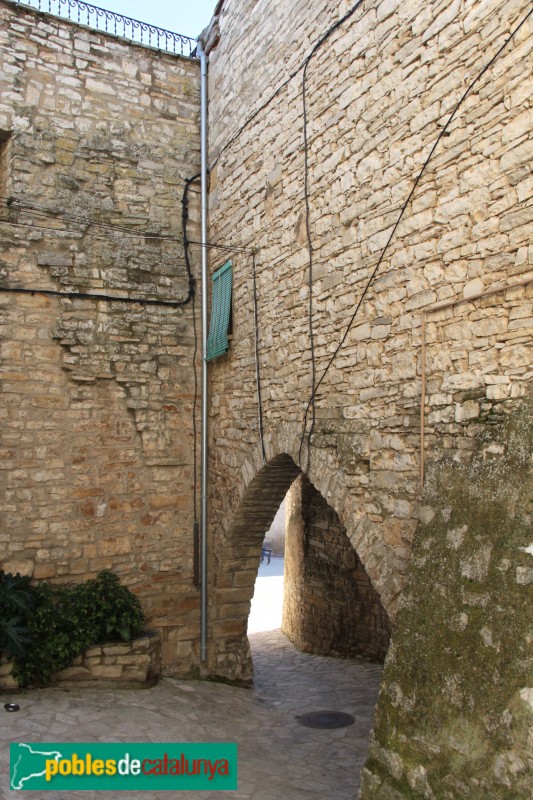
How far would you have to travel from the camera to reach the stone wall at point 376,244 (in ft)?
11.6

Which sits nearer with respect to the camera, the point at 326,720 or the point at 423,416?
the point at 423,416

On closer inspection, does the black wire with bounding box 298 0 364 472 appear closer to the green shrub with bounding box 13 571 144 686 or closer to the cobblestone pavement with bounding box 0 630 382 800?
the cobblestone pavement with bounding box 0 630 382 800

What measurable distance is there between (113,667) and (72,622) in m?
0.55

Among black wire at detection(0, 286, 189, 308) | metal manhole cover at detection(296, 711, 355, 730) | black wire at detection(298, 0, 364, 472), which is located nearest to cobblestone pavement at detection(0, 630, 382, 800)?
metal manhole cover at detection(296, 711, 355, 730)

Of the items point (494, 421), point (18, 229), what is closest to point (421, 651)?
point (494, 421)

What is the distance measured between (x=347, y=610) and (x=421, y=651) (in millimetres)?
5700

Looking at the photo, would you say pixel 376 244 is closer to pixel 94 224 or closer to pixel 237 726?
pixel 94 224

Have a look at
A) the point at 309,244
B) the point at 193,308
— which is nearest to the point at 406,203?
the point at 309,244

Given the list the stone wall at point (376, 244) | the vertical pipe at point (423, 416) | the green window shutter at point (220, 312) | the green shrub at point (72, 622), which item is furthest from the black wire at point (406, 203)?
the green shrub at point (72, 622)

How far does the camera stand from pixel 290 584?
32.6 feet

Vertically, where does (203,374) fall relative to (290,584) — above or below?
above

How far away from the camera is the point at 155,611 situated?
22.5ft

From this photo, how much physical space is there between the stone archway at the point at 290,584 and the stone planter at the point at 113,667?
101 centimetres

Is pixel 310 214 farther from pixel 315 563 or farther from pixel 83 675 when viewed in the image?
pixel 315 563
